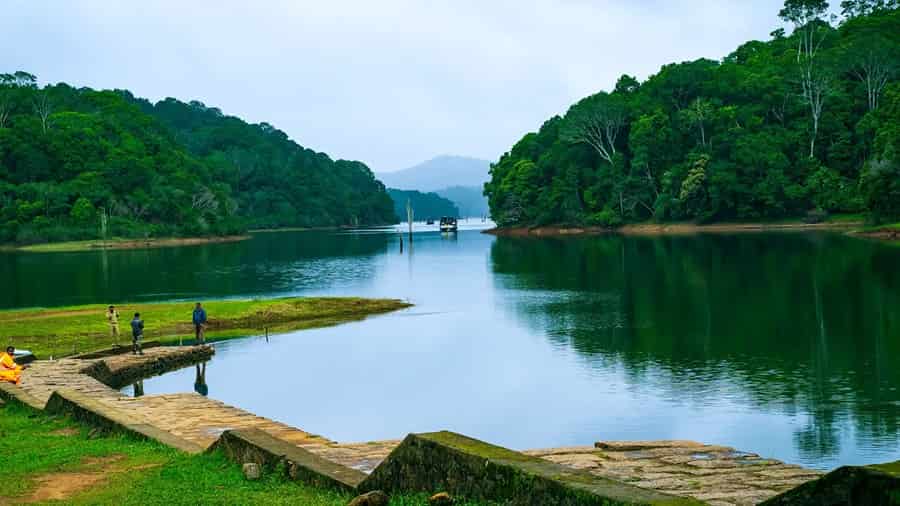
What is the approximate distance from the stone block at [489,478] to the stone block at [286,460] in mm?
780

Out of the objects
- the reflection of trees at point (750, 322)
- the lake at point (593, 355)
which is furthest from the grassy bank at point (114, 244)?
the reflection of trees at point (750, 322)

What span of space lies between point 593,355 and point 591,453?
1796cm

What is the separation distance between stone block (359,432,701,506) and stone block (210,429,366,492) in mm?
780

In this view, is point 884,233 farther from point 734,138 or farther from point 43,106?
point 43,106

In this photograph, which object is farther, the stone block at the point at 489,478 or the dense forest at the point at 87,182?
the dense forest at the point at 87,182

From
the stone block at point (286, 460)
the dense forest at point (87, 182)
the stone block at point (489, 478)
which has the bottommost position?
the stone block at point (286, 460)

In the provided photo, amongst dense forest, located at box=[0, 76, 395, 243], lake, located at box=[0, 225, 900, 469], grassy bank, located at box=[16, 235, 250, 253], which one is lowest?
lake, located at box=[0, 225, 900, 469]

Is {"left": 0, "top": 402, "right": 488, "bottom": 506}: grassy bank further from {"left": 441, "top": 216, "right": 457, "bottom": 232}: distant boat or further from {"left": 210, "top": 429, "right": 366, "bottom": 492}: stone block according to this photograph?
{"left": 441, "top": 216, "right": 457, "bottom": 232}: distant boat

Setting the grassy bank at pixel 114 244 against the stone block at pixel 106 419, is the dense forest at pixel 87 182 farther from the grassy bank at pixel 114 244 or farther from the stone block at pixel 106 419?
the stone block at pixel 106 419

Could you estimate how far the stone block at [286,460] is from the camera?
1195 cm

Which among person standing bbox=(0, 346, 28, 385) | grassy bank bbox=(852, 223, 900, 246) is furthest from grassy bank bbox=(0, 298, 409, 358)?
grassy bank bbox=(852, 223, 900, 246)

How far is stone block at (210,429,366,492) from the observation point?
1195 centimetres

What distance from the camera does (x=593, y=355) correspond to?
1423 inches

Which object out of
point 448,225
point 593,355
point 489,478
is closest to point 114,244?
point 448,225
